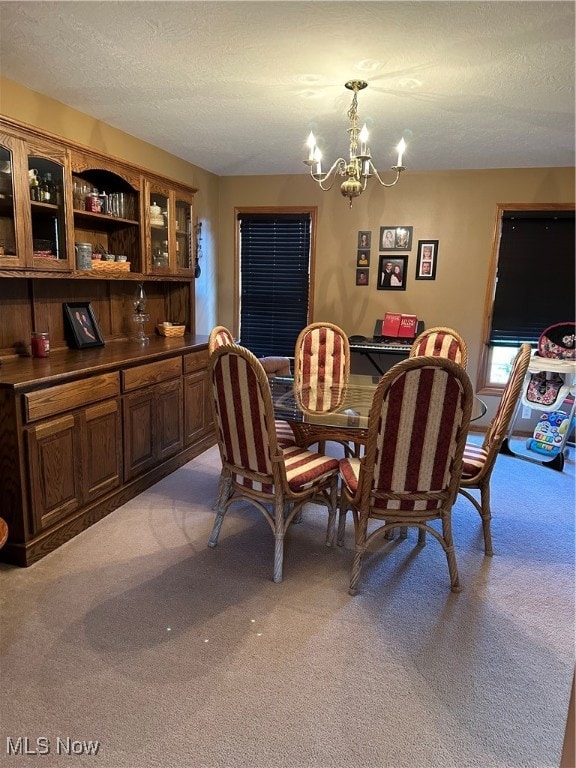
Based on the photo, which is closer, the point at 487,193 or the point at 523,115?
the point at 523,115

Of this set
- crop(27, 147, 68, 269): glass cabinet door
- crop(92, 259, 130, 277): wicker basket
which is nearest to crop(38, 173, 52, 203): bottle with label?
crop(27, 147, 68, 269): glass cabinet door

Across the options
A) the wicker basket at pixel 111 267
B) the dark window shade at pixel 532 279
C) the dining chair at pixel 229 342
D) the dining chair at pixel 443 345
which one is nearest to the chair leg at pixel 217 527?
the dining chair at pixel 229 342

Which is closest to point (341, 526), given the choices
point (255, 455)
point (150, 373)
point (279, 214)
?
point (255, 455)

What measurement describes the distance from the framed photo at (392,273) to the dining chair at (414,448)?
3055 millimetres

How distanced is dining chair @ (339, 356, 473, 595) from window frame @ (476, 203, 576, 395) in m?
3.02

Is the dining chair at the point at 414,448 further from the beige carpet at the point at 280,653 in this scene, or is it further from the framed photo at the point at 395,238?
the framed photo at the point at 395,238

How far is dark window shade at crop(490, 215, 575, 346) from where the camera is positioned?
15.1 ft

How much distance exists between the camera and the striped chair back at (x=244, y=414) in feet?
7.29

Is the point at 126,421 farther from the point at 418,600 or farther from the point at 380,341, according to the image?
the point at 380,341

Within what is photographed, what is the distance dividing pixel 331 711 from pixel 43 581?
1463 mm

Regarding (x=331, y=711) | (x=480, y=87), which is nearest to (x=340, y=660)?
(x=331, y=711)

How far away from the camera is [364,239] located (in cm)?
499

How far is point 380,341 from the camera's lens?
4.84m

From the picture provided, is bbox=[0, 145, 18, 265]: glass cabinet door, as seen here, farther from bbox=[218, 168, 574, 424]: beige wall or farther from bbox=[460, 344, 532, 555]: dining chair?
bbox=[218, 168, 574, 424]: beige wall
